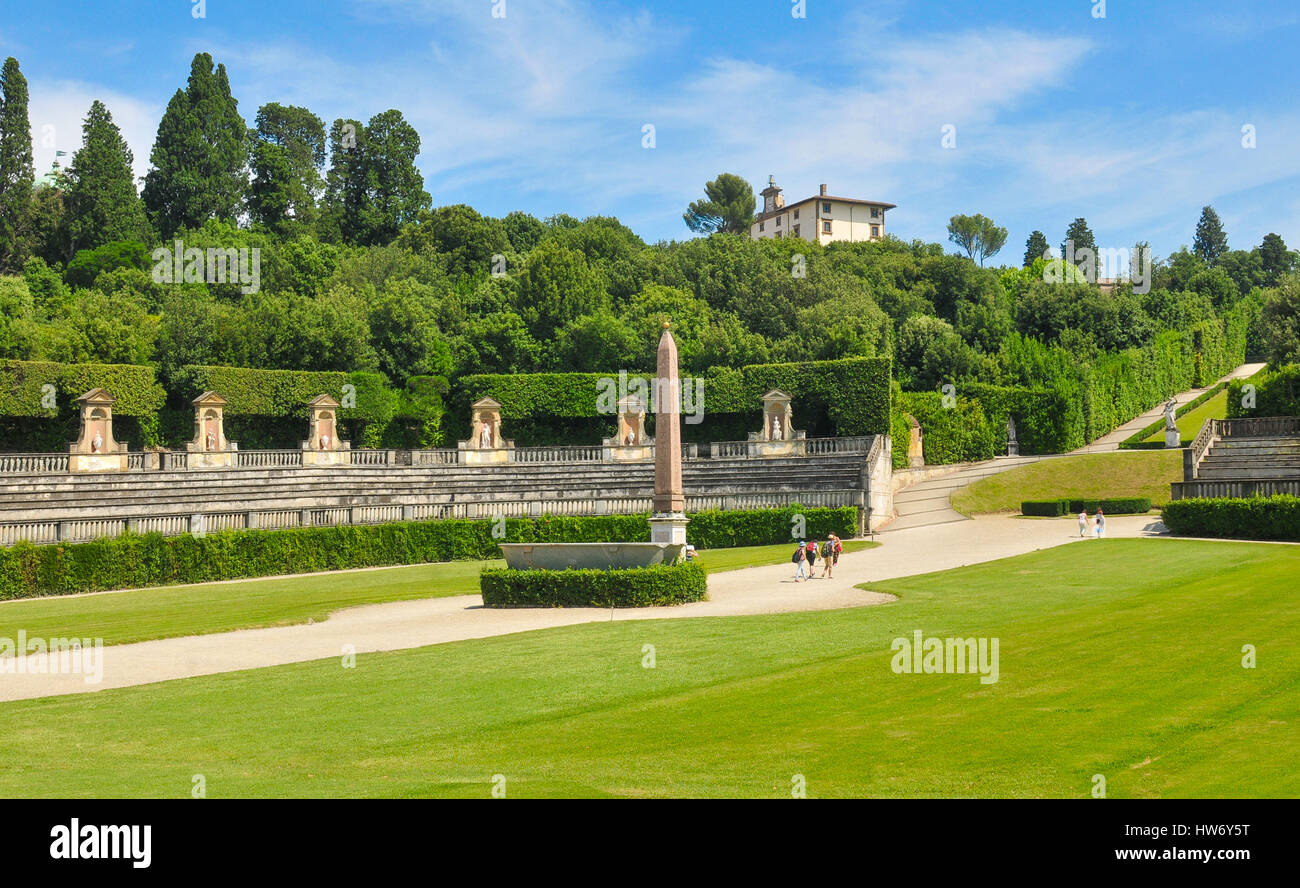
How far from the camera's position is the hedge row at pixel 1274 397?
52375 mm

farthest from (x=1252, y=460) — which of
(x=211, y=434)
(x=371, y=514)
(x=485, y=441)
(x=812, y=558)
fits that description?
(x=211, y=434)

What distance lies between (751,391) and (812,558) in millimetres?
30591

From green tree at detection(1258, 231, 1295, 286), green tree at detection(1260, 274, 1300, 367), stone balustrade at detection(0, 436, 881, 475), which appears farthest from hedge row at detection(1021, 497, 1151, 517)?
green tree at detection(1258, 231, 1295, 286)

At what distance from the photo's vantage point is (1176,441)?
58.0m

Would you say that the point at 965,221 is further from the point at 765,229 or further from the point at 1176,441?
the point at 1176,441

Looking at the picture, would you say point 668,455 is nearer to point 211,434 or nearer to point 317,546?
point 317,546

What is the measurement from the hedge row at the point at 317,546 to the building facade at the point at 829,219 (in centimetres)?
8424

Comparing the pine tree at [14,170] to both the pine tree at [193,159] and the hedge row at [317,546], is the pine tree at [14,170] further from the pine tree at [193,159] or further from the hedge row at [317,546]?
the hedge row at [317,546]

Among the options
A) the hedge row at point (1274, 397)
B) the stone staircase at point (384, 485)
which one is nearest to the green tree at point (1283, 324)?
the hedge row at point (1274, 397)

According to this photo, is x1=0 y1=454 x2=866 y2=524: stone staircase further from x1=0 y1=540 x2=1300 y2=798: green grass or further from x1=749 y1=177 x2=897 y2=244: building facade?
x1=749 y1=177 x2=897 y2=244: building facade

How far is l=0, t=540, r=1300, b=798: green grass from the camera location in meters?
10.0

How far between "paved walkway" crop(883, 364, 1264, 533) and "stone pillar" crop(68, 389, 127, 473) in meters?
33.9
